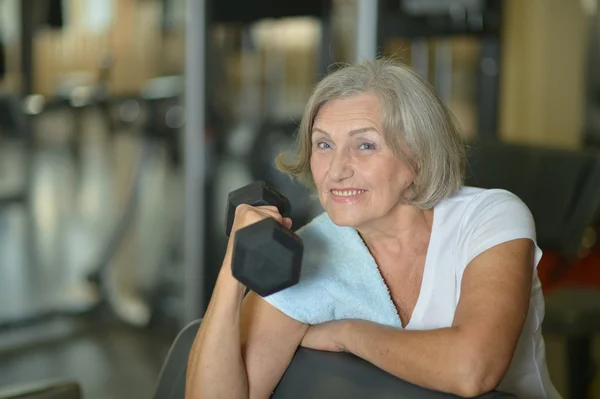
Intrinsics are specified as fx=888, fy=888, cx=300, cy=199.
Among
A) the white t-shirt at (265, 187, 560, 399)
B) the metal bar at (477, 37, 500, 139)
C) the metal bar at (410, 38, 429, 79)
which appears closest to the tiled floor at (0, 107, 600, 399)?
the metal bar at (410, 38, 429, 79)

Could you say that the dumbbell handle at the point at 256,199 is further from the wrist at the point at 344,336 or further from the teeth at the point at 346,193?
the wrist at the point at 344,336

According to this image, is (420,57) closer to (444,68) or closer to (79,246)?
(444,68)

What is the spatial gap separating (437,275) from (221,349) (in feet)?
1.26

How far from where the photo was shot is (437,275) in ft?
4.92

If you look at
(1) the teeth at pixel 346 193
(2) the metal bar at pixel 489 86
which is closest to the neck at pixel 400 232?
(1) the teeth at pixel 346 193

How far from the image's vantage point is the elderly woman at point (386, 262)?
1.37 metres

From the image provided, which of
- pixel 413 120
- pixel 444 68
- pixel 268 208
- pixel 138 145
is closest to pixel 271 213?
pixel 268 208

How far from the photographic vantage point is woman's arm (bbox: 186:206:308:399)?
141cm

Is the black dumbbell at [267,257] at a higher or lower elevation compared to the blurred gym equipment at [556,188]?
higher

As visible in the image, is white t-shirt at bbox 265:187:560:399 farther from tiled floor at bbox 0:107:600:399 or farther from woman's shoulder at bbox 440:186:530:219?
tiled floor at bbox 0:107:600:399

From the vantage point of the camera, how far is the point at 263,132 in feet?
11.8

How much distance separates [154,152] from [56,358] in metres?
0.91

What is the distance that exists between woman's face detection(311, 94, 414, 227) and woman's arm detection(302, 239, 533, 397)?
0.18 m

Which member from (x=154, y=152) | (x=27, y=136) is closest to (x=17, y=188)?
(x=27, y=136)
